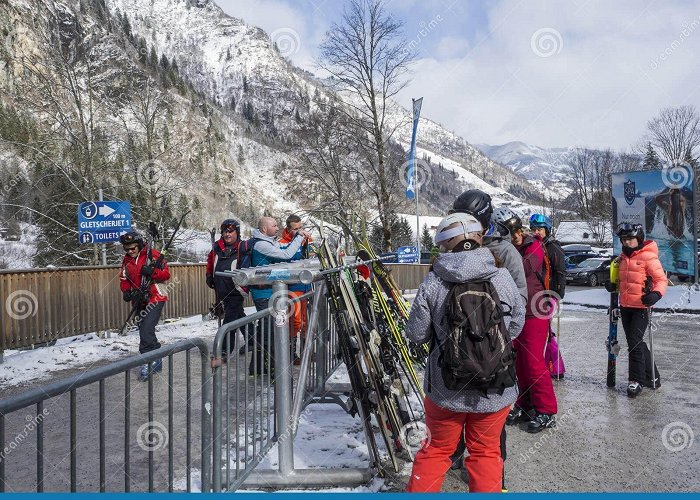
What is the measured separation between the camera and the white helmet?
3086mm

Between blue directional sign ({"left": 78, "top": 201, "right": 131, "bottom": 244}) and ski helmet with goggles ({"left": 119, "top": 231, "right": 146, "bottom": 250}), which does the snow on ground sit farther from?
ski helmet with goggles ({"left": 119, "top": 231, "right": 146, "bottom": 250})

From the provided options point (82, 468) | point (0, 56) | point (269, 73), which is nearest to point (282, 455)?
point (82, 468)

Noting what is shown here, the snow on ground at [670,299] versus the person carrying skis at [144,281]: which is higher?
the person carrying skis at [144,281]

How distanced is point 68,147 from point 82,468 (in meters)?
15.6

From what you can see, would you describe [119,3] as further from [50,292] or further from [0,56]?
[50,292]

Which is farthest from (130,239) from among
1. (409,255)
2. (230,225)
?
(409,255)

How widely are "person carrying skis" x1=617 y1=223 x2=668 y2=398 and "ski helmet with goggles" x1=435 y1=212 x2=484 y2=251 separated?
3799 mm

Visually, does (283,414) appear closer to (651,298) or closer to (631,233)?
(651,298)
